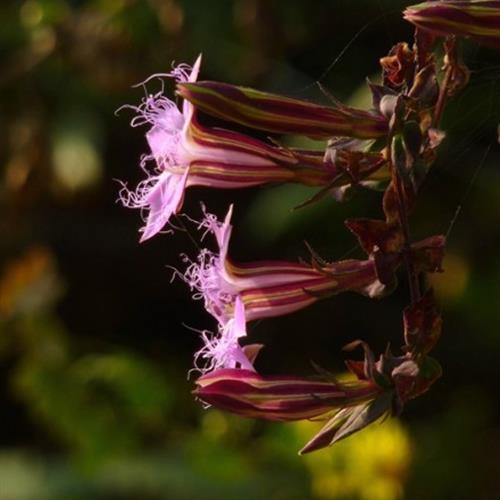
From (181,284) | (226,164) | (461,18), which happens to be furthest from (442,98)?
(181,284)

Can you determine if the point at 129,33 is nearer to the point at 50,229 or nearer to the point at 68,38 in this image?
the point at 68,38

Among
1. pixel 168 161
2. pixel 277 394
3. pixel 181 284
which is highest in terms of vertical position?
pixel 168 161

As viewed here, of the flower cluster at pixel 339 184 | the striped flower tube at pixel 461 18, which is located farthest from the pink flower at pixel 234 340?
the striped flower tube at pixel 461 18

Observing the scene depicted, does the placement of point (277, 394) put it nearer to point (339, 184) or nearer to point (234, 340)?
point (234, 340)

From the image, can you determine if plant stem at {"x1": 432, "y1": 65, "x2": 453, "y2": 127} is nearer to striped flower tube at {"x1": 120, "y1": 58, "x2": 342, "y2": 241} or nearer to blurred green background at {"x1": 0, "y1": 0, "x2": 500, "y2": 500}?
striped flower tube at {"x1": 120, "y1": 58, "x2": 342, "y2": 241}

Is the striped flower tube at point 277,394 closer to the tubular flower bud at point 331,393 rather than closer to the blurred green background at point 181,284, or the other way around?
the tubular flower bud at point 331,393

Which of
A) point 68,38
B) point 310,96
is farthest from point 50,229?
point 68,38
